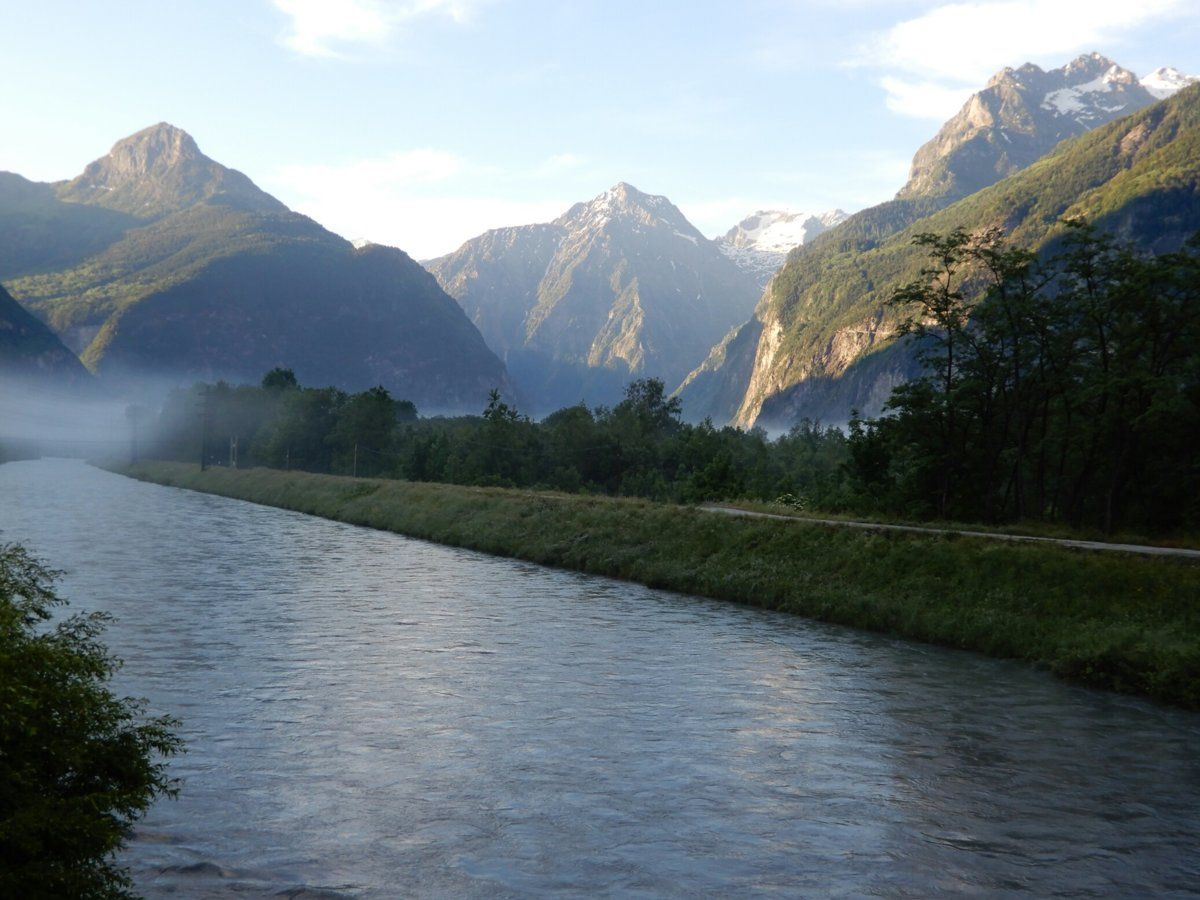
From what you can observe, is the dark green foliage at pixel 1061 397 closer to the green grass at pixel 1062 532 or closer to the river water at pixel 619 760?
the green grass at pixel 1062 532

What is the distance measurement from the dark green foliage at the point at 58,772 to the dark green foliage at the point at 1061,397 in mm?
43282

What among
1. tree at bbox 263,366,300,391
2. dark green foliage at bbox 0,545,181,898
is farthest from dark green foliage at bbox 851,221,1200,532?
tree at bbox 263,366,300,391

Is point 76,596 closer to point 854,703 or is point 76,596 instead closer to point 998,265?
point 854,703

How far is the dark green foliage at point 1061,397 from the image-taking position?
4591 cm

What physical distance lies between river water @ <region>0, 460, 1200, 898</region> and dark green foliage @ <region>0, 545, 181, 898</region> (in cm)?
225

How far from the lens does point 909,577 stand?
36.3 m

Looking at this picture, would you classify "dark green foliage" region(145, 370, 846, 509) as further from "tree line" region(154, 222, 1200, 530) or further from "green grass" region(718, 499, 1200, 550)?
"green grass" region(718, 499, 1200, 550)

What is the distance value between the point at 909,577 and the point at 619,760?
2216 cm

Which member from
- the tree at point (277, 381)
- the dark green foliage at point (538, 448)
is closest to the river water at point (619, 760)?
the dark green foliage at point (538, 448)

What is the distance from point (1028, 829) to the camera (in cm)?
1440

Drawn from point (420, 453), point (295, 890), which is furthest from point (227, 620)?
point (420, 453)

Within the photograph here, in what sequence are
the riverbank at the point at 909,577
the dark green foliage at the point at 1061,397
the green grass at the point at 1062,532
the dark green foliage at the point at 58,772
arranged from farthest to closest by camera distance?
1. the dark green foliage at the point at 1061,397
2. the green grass at the point at 1062,532
3. the riverbank at the point at 909,577
4. the dark green foliage at the point at 58,772

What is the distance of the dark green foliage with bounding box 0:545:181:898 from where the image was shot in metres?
7.75

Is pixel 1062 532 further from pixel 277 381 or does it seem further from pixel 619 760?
pixel 277 381
